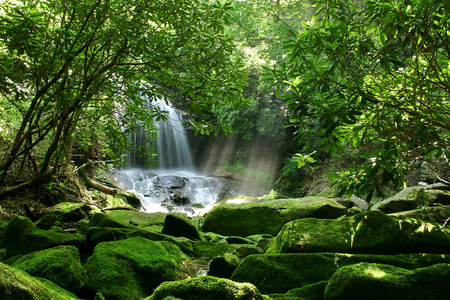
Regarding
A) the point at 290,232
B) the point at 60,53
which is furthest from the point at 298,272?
the point at 60,53

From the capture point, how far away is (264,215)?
674 centimetres

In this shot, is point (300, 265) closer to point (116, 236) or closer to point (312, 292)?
point (312, 292)

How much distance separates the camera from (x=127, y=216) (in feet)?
22.6

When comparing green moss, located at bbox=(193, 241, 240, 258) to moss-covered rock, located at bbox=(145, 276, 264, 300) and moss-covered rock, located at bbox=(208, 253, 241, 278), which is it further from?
moss-covered rock, located at bbox=(145, 276, 264, 300)

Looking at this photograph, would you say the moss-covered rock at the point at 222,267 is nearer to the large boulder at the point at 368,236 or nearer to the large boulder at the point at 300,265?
the large boulder at the point at 300,265

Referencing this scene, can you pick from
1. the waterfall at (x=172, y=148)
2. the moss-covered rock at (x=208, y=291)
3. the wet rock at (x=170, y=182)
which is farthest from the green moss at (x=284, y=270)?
the waterfall at (x=172, y=148)

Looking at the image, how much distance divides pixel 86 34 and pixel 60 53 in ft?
1.55

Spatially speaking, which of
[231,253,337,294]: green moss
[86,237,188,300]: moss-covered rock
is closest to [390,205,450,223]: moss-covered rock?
[231,253,337,294]: green moss

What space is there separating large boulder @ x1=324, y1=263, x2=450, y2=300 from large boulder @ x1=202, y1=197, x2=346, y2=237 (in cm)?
435

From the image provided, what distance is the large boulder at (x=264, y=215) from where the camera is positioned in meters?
6.46

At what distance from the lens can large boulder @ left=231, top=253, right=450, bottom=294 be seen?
8.96 feet

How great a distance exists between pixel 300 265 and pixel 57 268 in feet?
7.90

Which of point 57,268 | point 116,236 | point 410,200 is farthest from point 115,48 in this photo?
point 410,200

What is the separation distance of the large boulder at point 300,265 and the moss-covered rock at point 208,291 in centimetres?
117
